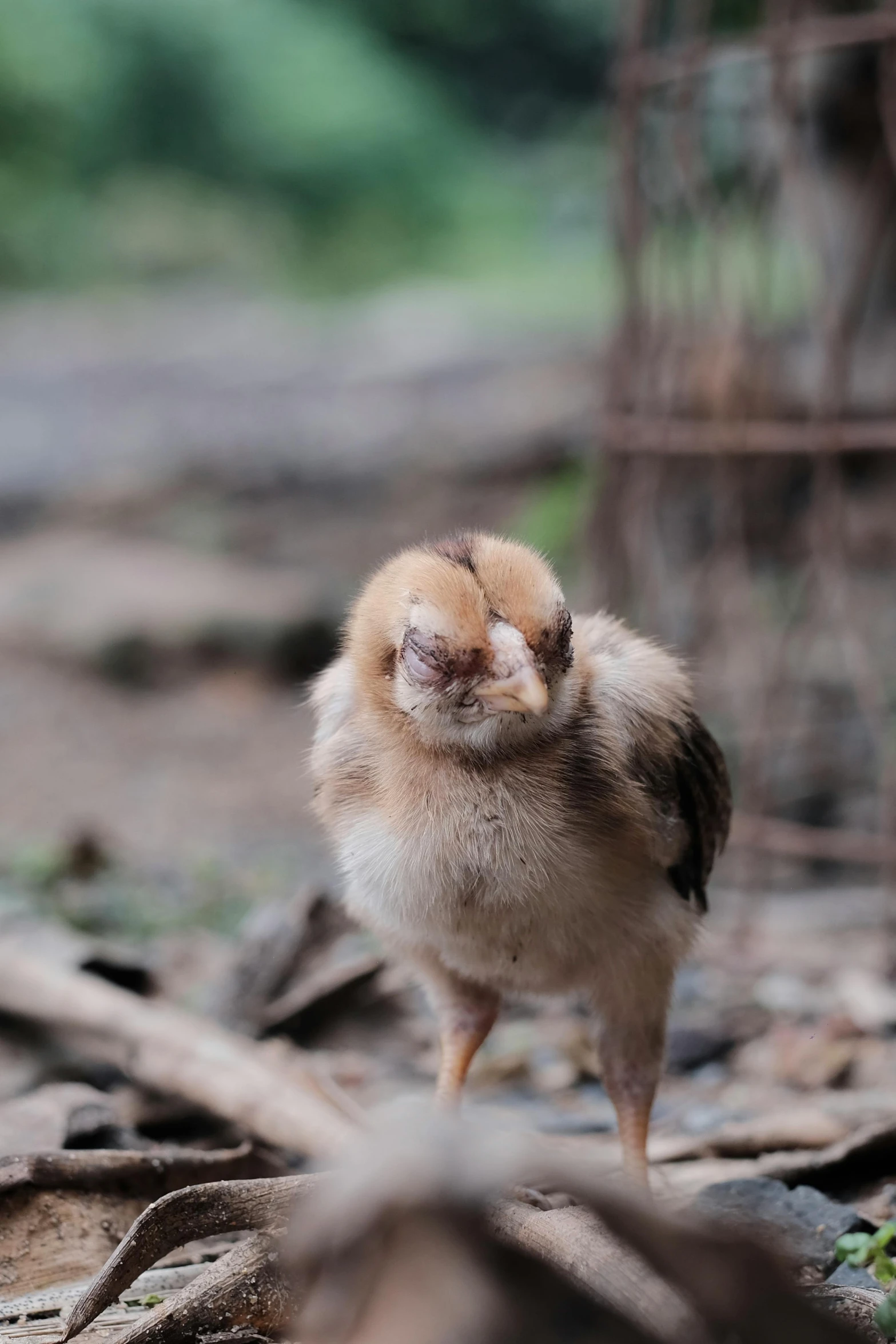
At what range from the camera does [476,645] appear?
7.36ft

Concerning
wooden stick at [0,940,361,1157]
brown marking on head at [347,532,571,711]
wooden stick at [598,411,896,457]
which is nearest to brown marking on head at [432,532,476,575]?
brown marking on head at [347,532,571,711]

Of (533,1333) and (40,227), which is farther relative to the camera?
(40,227)

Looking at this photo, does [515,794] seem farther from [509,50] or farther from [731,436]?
[509,50]

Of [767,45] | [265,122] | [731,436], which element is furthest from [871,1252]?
[265,122]

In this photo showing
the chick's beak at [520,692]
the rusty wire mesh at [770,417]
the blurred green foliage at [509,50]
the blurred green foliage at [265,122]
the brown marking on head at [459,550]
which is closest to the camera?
the chick's beak at [520,692]

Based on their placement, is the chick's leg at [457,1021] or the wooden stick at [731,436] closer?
the chick's leg at [457,1021]

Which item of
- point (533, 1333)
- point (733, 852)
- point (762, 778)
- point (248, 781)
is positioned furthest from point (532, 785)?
point (248, 781)

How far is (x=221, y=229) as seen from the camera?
46.9ft

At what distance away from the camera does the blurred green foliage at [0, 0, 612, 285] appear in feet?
38.7

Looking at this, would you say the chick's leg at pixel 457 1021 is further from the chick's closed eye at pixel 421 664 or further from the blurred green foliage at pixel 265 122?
the blurred green foliage at pixel 265 122

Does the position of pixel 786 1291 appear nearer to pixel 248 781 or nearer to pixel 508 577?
pixel 508 577

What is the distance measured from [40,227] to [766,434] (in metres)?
10.4

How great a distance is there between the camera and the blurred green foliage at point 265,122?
11.8 metres

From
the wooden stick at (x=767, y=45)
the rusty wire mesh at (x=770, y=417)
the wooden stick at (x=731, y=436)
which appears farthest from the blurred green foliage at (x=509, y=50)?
the wooden stick at (x=731, y=436)
